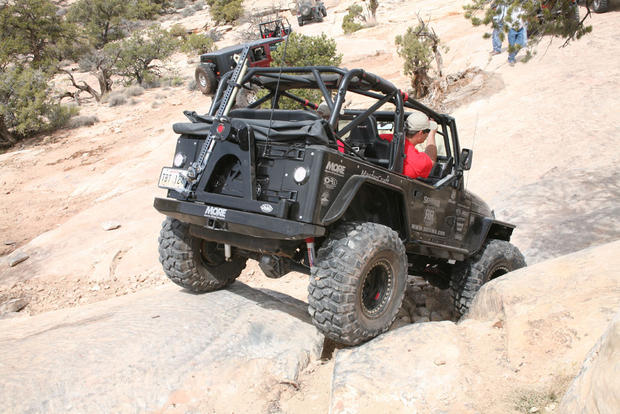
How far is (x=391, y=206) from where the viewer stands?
434 centimetres

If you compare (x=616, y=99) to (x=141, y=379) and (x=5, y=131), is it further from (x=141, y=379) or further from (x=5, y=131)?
(x=5, y=131)

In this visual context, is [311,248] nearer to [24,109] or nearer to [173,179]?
[173,179]

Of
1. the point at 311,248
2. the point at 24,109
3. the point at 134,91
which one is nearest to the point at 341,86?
the point at 311,248

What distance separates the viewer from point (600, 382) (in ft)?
7.39

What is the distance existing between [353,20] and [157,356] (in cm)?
2923

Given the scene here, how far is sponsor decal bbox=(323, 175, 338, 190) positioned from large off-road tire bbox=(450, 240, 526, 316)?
260 centimetres

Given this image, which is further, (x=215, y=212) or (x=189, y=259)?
(x=189, y=259)

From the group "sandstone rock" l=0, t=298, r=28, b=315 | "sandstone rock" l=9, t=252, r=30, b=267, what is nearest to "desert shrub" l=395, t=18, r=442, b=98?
"sandstone rock" l=9, t=252, r=30, b=267

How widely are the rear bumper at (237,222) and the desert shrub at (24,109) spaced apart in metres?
17.6

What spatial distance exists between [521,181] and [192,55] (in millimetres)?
23835

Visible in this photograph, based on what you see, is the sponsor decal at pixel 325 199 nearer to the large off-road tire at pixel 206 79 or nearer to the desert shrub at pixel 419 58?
the large off-road tire at pixel 206 79

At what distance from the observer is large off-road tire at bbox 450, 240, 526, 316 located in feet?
17.9

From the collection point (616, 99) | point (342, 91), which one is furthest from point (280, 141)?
point (616, 99)

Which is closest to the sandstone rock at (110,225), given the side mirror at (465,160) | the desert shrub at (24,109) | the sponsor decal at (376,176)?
the side mirror at (465,160)
